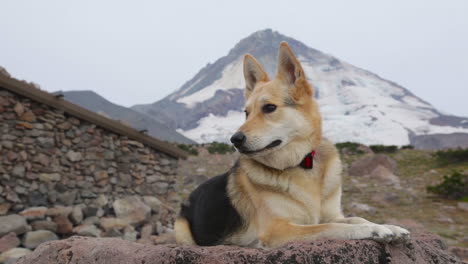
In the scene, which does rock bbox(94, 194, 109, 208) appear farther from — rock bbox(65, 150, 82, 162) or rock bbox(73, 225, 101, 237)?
rock bbox(65, 150, 82, 162)

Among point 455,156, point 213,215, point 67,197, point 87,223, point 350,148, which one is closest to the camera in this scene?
point 213,215

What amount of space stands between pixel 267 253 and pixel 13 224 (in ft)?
28.7

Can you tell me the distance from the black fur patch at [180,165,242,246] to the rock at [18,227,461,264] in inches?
22.9

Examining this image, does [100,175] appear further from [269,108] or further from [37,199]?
[269,108]

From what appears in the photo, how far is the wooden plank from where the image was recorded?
1008cm

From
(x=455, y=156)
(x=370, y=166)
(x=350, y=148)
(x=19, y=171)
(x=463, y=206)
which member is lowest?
(x=19, y=171)

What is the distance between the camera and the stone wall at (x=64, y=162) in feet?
33.1

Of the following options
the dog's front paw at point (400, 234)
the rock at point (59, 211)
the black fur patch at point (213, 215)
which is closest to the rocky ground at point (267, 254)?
the dog's front paw at point (400, 234)

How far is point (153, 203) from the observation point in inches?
488

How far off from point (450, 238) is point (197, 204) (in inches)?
314

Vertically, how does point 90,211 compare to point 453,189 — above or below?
below

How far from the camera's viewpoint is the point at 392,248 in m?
2.98

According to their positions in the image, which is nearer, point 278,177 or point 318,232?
point 318,232

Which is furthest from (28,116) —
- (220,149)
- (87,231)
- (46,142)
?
(220,149)
